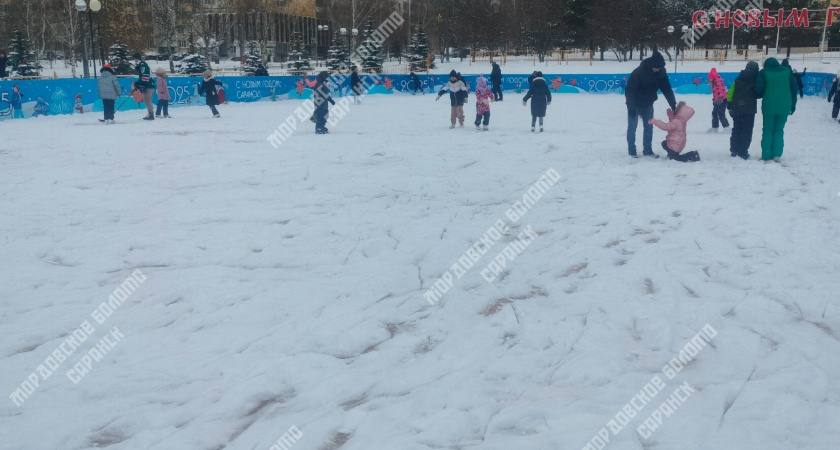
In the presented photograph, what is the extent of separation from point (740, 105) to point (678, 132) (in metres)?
0.91

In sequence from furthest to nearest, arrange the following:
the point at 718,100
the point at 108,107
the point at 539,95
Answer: the point at 108,107 < the point at 539,95 < the point at 718,100

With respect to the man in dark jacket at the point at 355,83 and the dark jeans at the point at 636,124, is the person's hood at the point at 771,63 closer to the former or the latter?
the dark jeans at the point at 636,124

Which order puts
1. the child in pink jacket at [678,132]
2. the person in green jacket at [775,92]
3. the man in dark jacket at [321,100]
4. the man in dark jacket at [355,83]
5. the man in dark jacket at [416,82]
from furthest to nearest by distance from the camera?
the man in dark jacket at [416,82] < the man in dark jacket at [355,83] < the man in dark jacket at [321,100] < the child in pink jacket at [678,132] < the person in green jacket at [775,92]

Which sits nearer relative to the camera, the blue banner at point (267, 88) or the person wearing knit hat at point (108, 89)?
the person wearing knit hat at point (108, 89)

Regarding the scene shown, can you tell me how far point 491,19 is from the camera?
5481 centimetres

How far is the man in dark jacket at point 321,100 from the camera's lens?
1453cm

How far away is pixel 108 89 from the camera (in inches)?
639

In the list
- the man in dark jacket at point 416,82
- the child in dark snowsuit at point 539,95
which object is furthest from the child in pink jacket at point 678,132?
the man in dark jacket at point 416,82

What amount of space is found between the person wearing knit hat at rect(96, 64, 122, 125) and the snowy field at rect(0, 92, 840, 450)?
707cm

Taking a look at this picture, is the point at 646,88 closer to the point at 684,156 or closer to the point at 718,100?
the point at 684,156

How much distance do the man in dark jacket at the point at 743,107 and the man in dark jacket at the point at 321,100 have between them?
8149 millimetres

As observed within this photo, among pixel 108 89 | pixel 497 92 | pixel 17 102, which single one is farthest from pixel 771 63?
pixel 17 102

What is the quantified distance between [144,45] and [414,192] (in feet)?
214

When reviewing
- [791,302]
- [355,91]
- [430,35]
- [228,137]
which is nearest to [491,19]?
[430,35]
